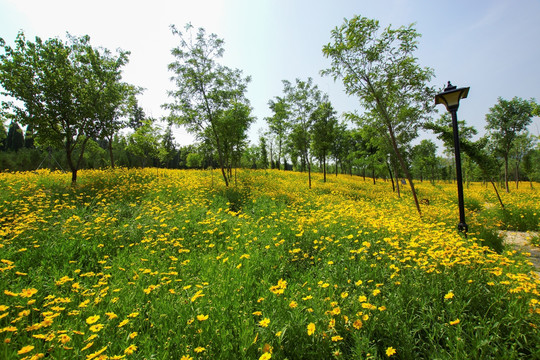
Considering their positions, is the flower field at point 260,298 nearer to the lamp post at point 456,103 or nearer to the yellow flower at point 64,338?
the yellow flower at point 64,338

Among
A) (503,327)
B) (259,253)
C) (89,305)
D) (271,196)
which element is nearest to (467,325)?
(503,327)

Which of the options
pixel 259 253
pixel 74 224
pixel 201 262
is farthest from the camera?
pixel 74 224

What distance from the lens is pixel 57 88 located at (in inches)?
395

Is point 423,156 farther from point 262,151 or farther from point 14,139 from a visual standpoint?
point 14,139

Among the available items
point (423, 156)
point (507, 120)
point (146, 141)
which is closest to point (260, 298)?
point (146, 141)

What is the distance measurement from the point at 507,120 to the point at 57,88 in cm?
3278

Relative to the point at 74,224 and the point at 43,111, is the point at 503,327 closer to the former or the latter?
the point at 74,224

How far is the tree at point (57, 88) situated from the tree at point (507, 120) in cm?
3094

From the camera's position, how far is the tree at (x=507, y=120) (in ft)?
62.0

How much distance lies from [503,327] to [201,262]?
4329mm

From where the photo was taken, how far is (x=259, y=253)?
4504 millimetres

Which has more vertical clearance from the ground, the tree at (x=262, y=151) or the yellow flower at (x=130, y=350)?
the tree at (x=262, y=151)

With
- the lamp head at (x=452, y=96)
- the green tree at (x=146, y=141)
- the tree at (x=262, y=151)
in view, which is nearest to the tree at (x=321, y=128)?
the lamp head at (x=452, y=96)

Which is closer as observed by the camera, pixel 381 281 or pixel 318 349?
pixel 318 349
